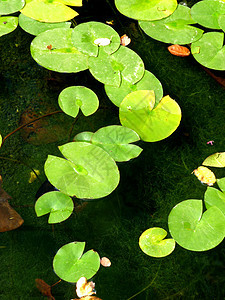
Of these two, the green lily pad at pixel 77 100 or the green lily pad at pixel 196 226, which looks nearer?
the green lily pad at pixel 196 226

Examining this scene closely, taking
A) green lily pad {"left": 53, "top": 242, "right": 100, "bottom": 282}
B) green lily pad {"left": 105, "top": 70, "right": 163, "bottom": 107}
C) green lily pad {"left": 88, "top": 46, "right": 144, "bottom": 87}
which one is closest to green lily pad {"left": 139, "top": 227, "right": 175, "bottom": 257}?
green lily pad {"left": 53, "top": 242, "right": 100, "bottom": 282}

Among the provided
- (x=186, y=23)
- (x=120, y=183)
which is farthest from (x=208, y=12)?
(x=120, y=183)

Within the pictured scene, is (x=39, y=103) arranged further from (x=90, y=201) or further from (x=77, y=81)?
(x=90, y=201)

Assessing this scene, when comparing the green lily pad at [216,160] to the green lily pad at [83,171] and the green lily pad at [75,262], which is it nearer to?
the green lily pad at [83,171]

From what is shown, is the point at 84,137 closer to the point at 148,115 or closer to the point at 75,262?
the point at 148,115

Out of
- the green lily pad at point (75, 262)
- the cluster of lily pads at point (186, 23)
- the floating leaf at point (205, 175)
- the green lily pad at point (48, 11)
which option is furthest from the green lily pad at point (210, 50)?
the green lily pad at point (75, 262)

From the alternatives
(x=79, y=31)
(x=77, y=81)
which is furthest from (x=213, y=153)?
(x=79, y=31)
